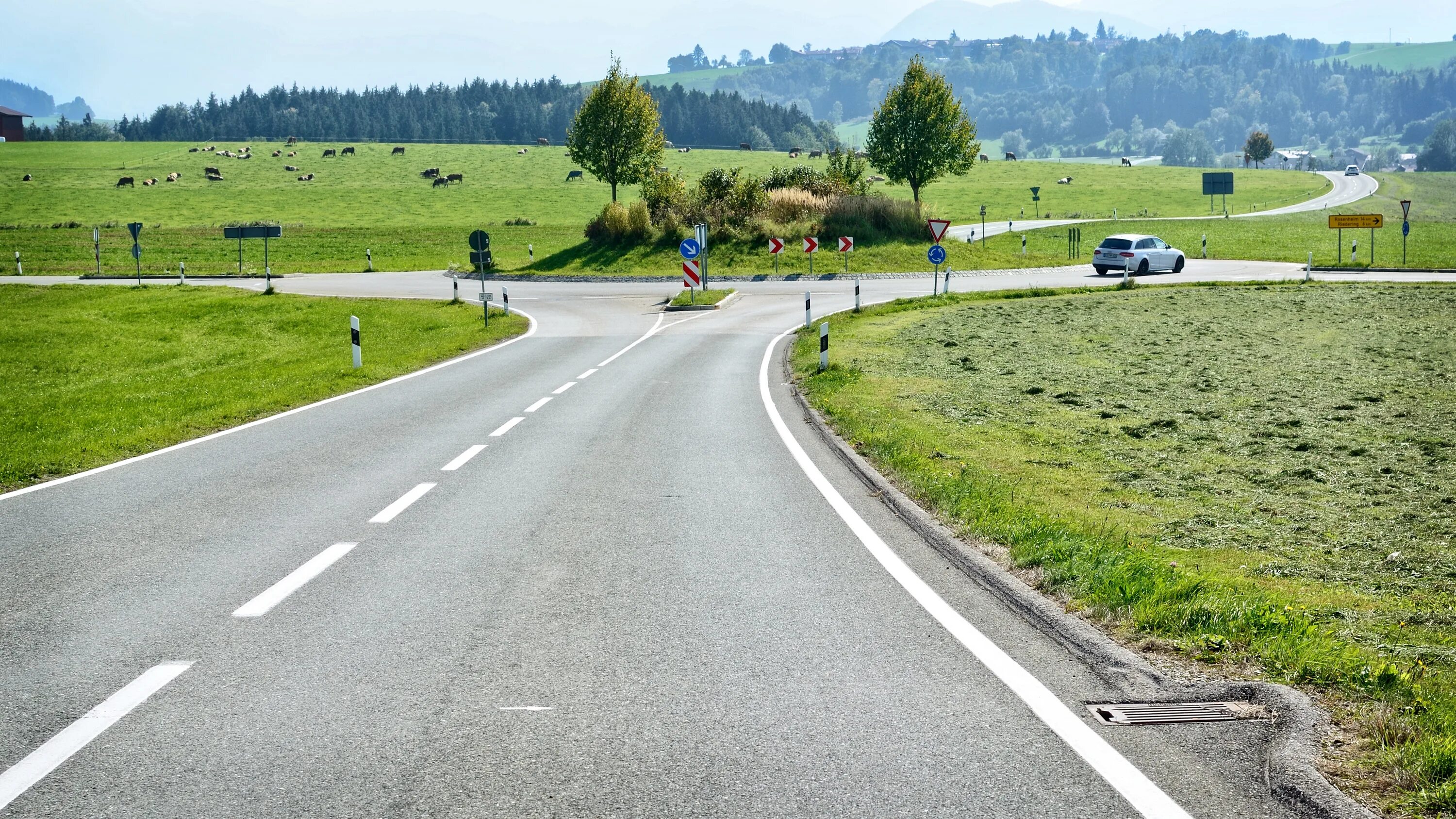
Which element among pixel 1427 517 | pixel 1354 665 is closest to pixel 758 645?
pixel 1354 665

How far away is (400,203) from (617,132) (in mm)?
43982

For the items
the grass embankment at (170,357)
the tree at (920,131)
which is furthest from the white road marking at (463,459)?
the tree at (920,131)

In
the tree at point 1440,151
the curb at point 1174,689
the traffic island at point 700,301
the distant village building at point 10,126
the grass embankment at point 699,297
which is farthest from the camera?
the tree at point 1440,151

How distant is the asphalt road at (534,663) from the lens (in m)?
3.53

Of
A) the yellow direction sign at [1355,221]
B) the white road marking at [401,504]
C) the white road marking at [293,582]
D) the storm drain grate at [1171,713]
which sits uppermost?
the yellow direction sign at [1355,221]

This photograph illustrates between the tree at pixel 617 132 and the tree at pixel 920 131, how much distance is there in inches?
482

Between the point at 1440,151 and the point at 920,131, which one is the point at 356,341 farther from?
the point at 1440,151

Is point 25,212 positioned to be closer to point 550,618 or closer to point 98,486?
point 98,486

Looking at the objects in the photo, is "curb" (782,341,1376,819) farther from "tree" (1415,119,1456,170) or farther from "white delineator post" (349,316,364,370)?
"tree" (1415,119,1456,170)

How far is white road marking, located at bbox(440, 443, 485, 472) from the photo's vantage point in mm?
10047

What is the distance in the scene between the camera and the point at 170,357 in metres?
25.1

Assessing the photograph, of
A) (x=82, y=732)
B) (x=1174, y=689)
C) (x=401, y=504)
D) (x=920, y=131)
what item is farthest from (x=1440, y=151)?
(x=82, y=732)

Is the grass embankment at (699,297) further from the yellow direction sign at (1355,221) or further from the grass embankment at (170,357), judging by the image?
the yellow direction sign at (1355,221)

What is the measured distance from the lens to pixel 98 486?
30.5ft
